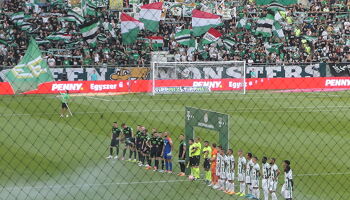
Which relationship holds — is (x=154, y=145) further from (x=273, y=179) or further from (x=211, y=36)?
(x=211, y=36)

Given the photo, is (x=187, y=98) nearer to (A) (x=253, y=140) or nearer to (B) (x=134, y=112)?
(B) (x=134, y=112)

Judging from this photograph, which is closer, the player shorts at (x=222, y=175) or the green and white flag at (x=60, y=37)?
the player shorts at (x=222, y=175)

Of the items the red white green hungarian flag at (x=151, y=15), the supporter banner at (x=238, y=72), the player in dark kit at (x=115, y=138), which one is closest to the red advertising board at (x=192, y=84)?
the supporter banner at (x=238, y=72)

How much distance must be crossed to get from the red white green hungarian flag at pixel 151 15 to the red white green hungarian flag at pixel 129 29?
1.92 ft

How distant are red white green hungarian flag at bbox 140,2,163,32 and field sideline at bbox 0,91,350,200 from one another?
532cm

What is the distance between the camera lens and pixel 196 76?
143ft

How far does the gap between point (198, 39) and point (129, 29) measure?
6582 mm

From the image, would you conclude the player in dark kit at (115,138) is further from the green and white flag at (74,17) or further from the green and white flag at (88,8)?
the green and white flag at (88,8)

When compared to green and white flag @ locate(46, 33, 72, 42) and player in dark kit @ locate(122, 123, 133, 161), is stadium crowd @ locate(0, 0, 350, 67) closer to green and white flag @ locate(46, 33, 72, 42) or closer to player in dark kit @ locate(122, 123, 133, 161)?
green and white flag @ locate(46, 33, 72, 42)

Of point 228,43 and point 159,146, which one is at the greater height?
point 159,146

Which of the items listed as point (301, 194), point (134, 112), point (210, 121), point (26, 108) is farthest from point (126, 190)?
point (26, 108)

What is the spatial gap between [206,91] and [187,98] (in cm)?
235

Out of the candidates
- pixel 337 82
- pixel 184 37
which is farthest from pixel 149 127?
pixel 337 82

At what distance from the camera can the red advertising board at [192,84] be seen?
41.7 metres
